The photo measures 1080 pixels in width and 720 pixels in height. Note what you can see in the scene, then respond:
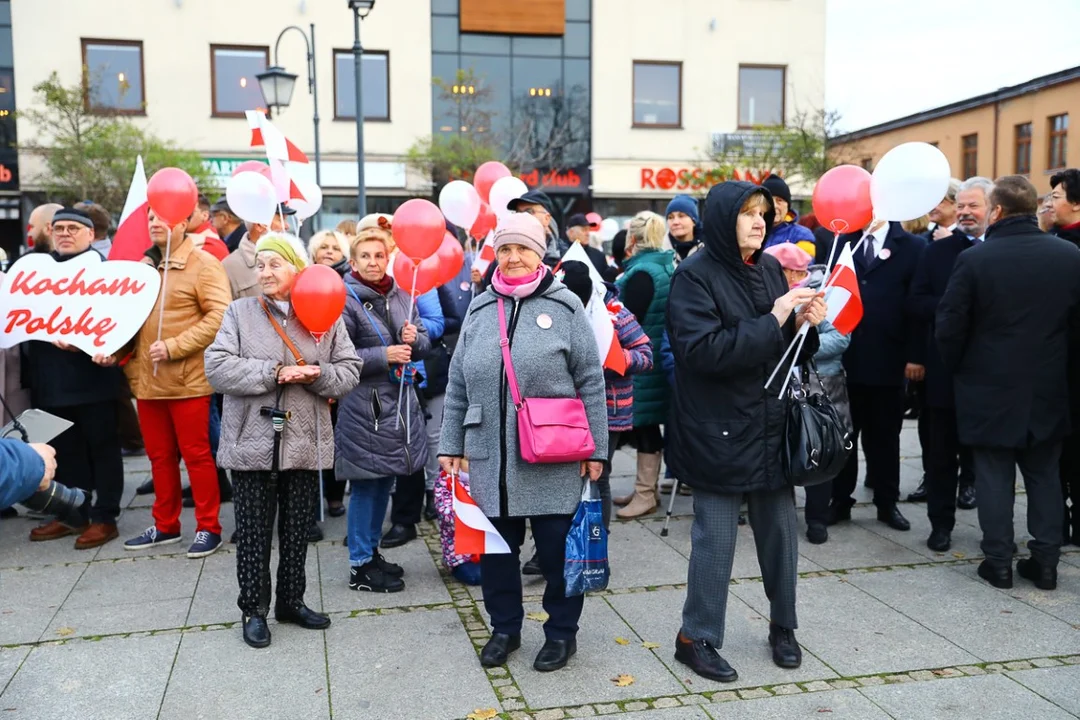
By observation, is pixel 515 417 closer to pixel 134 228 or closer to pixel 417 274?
pixel 417 274

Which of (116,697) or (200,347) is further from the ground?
(200,347)

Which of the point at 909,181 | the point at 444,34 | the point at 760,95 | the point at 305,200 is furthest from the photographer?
the point at 760,95

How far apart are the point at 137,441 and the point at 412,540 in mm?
3217

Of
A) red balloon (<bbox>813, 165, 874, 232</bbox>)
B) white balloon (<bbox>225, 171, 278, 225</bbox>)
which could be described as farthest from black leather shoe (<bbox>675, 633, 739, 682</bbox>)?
white balloon (<bbox>225, 171, 278, 225</bbox>)

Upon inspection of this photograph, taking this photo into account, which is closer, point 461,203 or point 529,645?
point 529,645

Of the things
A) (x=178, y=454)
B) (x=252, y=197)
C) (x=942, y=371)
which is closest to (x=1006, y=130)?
(x=942, y=371)

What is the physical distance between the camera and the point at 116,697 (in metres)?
3.81

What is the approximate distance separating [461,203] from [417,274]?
1.25 m

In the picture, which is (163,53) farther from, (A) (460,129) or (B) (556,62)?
(B) (556,62)

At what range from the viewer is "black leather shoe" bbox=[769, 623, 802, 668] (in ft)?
13.2

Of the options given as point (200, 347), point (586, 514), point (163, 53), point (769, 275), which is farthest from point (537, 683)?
point (163, 53)

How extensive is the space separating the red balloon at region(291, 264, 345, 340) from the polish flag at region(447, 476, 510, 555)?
1.06 m

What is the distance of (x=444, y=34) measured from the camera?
25.5 meters

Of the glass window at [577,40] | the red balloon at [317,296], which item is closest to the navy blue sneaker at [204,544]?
the red balloon at [317,296]
